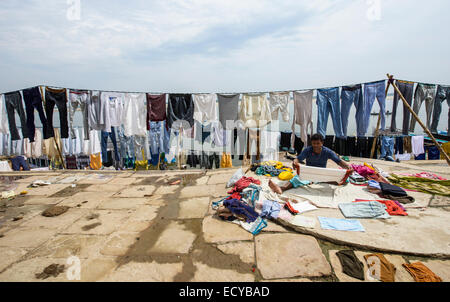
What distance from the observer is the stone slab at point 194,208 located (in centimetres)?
402

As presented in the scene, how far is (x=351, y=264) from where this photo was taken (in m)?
2.39

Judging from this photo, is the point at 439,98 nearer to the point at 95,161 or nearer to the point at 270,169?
the point at 270,169

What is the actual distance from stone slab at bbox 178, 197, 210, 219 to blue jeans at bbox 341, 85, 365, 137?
5509mm

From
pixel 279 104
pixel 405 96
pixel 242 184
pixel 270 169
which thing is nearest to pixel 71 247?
pixel 242 184

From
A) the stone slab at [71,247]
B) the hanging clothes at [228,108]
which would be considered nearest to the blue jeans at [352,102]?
the hanging clothes at [228,108]

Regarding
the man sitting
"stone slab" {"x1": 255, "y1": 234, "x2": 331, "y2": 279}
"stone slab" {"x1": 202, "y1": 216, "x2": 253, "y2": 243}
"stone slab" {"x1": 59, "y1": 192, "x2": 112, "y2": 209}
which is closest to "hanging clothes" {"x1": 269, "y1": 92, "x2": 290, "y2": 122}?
the man sitting

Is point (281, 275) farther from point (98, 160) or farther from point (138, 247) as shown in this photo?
point (98, 160)

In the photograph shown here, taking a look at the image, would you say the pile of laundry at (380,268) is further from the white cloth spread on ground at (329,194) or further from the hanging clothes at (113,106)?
the hanging clothes at (113,106)

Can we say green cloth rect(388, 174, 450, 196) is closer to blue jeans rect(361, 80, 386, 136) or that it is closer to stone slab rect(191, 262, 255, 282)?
blue jeans rect(361, 80, 386, 136)

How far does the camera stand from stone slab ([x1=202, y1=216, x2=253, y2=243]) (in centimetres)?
310

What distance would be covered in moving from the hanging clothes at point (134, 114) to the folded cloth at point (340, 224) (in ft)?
21.7

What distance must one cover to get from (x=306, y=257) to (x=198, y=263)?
1373 mm

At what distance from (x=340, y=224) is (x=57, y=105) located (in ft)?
29.8


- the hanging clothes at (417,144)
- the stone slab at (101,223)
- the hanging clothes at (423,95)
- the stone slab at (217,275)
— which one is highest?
the hanging clothes at (423,95)
